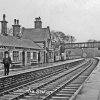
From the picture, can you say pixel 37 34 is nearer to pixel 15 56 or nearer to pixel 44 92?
pixel 15 56

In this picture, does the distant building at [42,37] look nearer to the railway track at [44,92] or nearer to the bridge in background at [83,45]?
the railway track at [44,92]

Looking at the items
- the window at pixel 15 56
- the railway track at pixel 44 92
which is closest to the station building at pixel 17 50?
the window at pixel 15 56

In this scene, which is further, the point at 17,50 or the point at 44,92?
the point at 17,50

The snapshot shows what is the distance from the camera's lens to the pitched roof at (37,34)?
53719 millimetres

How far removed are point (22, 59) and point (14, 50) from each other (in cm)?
382

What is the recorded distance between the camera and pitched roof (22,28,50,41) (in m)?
53.7

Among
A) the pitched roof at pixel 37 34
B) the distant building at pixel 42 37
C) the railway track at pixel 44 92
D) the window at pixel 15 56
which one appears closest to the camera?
the railway track at pixel 44 92

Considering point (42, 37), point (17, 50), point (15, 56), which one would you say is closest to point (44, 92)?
point (15, 56)

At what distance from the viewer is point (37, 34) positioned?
5559 cm

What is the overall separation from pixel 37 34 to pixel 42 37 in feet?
8.07

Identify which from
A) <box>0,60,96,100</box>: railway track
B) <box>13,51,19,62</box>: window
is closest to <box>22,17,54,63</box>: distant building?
<box>13,51,19,62</box>: window

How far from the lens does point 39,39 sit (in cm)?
5372

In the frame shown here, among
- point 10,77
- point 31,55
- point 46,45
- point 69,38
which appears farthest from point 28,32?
point 69,38

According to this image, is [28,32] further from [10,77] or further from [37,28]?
[10,77]
